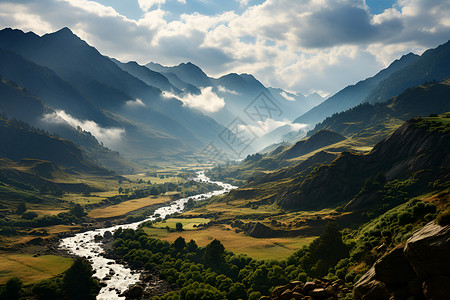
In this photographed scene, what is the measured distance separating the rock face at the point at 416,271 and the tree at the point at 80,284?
9434cm

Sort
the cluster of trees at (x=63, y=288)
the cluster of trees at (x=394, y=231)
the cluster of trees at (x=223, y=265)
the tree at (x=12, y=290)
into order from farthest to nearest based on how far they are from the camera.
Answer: the cluster of trees at (x=63, y=288), the tree at (x=12, y=290), the cluster of trees at (x=223, y=265), the cluster of trees at (x=394, y=231)

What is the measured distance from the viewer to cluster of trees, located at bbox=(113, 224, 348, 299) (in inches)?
3123

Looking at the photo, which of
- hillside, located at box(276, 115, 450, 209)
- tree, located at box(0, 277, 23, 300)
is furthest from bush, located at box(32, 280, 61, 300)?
hillside, located at box(276, 115, 450, 209)

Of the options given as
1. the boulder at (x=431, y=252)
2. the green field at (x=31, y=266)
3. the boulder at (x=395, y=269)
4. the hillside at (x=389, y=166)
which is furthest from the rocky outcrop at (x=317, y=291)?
the green field at (x=31, y=266)

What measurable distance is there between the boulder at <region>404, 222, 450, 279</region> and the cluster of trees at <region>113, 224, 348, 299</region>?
50570mm

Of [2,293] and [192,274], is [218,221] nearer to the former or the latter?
[192,274]

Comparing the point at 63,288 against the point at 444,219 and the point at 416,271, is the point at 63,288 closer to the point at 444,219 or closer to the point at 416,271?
the point at 416,271

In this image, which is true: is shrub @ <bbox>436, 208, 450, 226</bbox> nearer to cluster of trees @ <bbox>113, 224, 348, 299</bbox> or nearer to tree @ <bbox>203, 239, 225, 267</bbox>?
cluster of trees @ <bbox>113, 224, 348, 299</bbox>

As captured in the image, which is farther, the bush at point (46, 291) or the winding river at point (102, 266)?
the winding river at point (102, 266)

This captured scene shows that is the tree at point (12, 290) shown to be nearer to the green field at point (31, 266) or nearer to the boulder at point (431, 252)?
the green field at point (31, 266)

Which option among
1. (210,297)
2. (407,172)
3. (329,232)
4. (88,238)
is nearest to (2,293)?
(210,297)

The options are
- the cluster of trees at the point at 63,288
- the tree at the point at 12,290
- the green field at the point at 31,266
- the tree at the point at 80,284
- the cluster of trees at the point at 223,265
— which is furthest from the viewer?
the green field at the point at 31,266

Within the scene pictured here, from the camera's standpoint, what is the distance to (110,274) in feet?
369

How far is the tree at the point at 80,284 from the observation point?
307 ft
